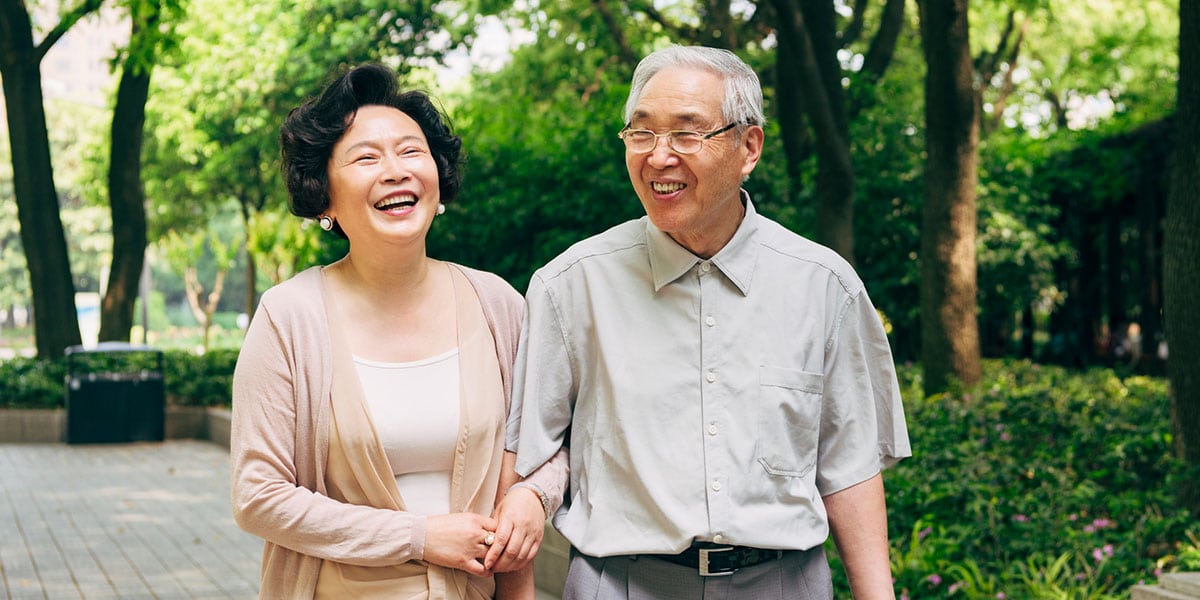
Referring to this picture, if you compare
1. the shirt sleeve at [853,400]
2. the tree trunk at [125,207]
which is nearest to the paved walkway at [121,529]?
the tree trunk at [125,207]

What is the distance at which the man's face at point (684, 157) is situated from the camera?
256cm

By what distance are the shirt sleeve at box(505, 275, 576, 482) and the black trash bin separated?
44.8 ft

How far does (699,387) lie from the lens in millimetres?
2594

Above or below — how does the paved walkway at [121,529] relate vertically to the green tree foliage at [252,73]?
below

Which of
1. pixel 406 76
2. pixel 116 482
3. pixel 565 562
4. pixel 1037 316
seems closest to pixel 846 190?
pixel 565 562

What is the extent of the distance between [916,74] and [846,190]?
45.3 ft

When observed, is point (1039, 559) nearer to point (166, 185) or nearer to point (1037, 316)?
point (1037, 316)

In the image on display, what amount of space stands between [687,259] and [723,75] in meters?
0.37

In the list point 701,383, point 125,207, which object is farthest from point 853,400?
point 125,207

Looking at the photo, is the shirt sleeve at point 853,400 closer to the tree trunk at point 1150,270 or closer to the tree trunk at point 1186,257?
the tree trunk at point 1186,257

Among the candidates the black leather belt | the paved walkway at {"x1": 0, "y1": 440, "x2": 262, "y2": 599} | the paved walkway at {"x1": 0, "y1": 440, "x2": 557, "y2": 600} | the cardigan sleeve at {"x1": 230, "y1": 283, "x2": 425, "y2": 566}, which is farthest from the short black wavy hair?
the paved walkway at {"x1": 0, "y1": 440, "x2": 262, "y2": 599}

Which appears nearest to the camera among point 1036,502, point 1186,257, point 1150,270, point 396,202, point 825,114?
point 396,202

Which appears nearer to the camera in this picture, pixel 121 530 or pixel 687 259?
pixel 687 259

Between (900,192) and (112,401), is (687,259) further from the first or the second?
(112,401)
